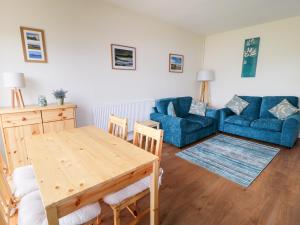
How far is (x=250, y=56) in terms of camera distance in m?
4.00

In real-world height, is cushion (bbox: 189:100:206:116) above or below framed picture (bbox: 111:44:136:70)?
below

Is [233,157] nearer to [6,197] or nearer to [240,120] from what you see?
[240,120]

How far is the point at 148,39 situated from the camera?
3477 mm

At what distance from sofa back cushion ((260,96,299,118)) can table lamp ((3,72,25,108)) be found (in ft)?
14.8

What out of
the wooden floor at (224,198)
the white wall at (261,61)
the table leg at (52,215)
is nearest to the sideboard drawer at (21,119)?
the wooden floor at (224,198)

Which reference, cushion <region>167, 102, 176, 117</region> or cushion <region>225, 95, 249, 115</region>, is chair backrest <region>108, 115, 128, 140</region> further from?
cushion <region>225, 95, 249, 115</region>

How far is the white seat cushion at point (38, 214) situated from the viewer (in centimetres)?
96

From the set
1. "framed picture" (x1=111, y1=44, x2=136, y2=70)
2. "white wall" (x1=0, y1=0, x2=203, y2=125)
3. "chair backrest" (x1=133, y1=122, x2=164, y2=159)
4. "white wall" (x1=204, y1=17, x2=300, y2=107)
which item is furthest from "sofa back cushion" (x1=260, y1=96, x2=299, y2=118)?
"chair backrest" (x1=133, y1=122, x2=164, y2=159)

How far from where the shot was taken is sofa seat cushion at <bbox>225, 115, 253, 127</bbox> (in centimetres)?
346

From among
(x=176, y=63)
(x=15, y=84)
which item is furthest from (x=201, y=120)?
(x=15, y=84)

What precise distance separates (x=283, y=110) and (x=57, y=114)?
4.21 metres

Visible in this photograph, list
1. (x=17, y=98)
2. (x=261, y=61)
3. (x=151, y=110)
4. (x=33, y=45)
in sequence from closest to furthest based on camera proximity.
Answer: (x=17, y=98)
(x=33, y=45)
(x=151, y=110)
(x=261, y=61)

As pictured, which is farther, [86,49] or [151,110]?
[151,110]

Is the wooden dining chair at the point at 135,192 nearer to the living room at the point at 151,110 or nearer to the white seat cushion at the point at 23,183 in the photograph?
the living room at the point at 151,110
